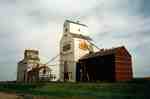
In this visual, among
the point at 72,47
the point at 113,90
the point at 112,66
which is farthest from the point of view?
the point at 72,47

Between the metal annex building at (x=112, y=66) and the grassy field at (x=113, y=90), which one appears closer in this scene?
the grassy field at (x=113, y=90)

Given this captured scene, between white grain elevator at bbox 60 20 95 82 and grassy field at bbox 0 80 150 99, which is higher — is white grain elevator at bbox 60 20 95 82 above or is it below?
above

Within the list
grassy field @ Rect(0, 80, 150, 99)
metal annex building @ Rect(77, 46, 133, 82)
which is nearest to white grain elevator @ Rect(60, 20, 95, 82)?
metal annex building @ Rect(77, 46, 133, 82)

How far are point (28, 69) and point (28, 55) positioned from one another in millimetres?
4598

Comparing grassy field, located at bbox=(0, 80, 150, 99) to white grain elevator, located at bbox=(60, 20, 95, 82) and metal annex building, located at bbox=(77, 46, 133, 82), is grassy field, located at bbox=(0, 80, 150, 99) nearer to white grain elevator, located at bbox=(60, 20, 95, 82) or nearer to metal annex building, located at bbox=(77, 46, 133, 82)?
metal annex building, located at bbox=(77, 46, 133, 82)

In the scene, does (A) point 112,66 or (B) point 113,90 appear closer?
(B) point 113,90

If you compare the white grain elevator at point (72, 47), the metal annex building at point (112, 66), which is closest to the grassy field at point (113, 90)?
the metal annex building at point (112, 66)

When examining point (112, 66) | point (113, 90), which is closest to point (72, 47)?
point (112, 66)

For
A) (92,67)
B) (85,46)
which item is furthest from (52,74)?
(92,67)

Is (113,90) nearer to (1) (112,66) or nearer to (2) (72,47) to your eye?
(1) (112,66)

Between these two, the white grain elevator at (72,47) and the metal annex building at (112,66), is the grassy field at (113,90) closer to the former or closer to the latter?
the metal annex building at (112,66)

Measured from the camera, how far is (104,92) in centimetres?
2309

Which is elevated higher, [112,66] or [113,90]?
[112,66]

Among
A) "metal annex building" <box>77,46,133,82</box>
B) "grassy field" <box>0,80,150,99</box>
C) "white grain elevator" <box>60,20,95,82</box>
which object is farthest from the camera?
"white grain elevator" <box>60,20,95,82</box>
